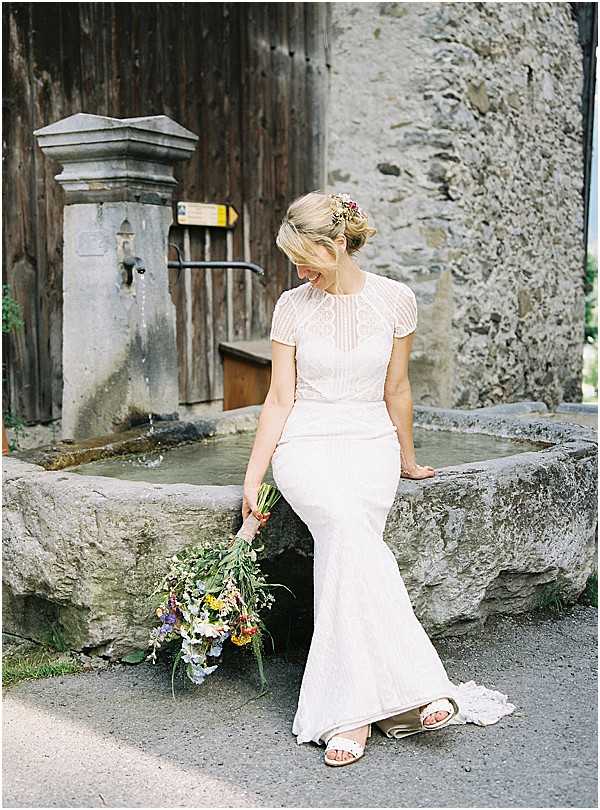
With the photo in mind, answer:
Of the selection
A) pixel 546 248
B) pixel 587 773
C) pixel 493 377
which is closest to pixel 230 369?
pixel 493 377

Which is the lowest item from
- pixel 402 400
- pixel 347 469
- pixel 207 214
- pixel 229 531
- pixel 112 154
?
pixel 229 531

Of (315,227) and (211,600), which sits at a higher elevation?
(315,227)

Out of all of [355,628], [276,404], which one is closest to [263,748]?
[355,628]

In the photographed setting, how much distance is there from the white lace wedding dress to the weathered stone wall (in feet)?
11.5

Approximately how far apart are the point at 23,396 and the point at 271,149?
2.50m

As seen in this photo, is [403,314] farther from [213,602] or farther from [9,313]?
[9,313]

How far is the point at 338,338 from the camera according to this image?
10.5ft

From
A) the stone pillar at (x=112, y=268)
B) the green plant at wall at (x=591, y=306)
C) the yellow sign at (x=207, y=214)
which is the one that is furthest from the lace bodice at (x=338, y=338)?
the green plant at wall at (x=591, y=306)

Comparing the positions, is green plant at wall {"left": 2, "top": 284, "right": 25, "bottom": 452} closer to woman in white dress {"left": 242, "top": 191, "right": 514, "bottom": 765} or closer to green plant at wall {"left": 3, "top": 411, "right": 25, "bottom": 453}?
green plant at wall {"left": 3, "top": 411, "right": 25, "bottom": 453}

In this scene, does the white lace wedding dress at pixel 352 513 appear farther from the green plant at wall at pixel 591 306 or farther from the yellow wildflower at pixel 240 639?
the green plant at wall at pixel 591 306

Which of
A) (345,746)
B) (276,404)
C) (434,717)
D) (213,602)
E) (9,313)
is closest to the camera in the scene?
(345,746)

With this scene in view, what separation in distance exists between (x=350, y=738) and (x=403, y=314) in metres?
1.30

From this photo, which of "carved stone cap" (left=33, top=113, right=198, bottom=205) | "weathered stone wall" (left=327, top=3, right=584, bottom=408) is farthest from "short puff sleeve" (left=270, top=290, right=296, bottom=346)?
"weathered stone wall" (left=327, top=3, right=584, bottom=408)

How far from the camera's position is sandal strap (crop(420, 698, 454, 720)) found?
2.88 metres
